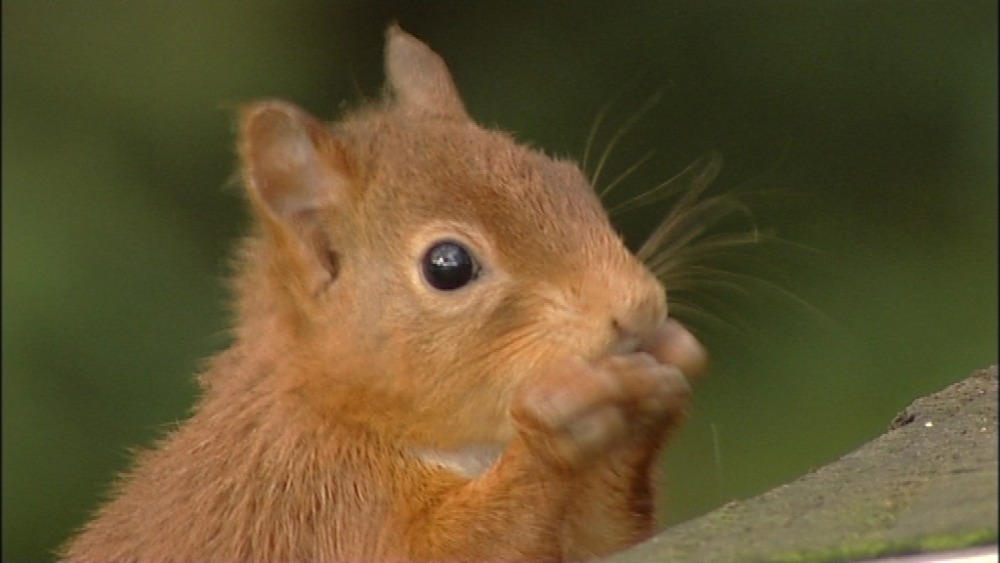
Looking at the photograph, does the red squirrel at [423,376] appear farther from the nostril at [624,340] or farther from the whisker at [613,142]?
the whisker at [613,142]

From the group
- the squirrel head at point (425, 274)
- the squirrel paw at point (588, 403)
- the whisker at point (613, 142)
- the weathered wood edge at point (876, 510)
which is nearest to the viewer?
the weathered wood edge at point (876, 510)

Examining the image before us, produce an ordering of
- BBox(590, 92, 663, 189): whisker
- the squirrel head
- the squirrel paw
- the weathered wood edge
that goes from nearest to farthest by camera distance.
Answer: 1. the weathered wood edge
2. the squirrel paw
3. the squirrel head
4. BBox(590, 92, 663, 189): whisker

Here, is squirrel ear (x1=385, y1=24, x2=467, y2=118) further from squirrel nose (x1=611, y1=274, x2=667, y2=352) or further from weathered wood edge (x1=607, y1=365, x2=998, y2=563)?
weathered wood edge (x1=607, y1=365, x2=998, y2=563)

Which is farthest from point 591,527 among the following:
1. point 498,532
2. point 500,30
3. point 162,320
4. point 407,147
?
point 500,30

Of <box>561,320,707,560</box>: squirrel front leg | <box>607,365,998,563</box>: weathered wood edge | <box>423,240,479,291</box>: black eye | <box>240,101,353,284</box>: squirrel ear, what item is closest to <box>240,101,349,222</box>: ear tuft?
<box>240,101,353,284</box>: squirrel ear

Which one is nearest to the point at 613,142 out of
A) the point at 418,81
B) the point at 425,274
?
the point at 418,81

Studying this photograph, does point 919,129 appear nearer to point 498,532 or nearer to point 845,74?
point 845,74

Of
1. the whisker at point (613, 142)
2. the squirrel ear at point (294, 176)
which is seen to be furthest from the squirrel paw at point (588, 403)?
the whisker at point (613, 142)
